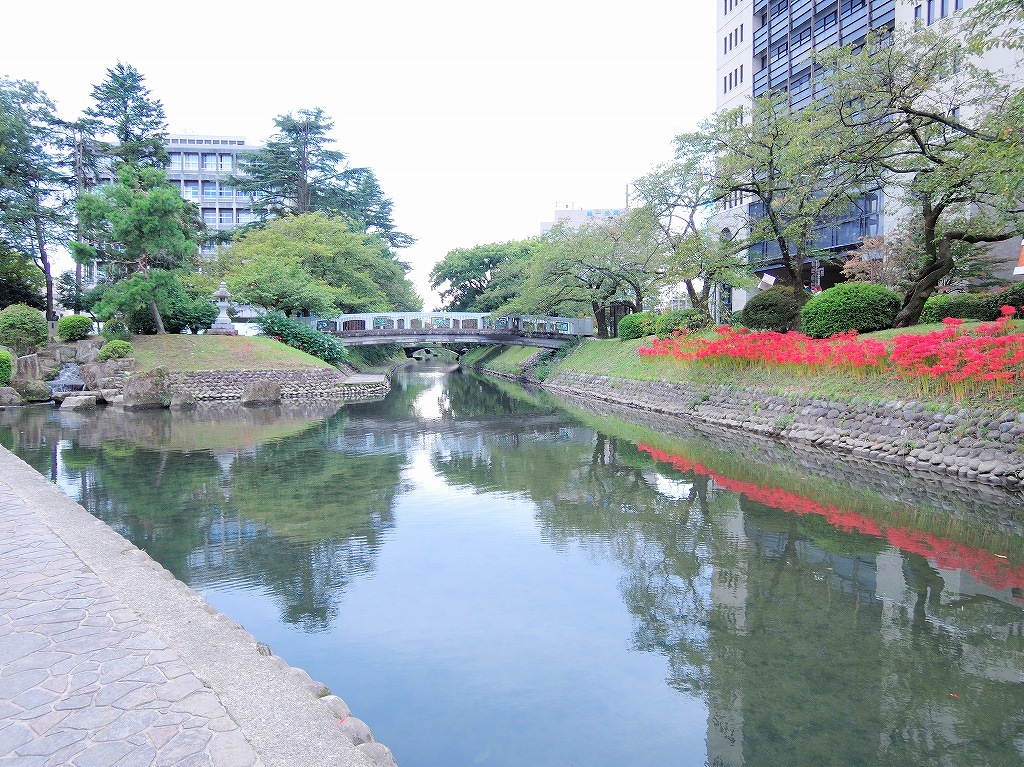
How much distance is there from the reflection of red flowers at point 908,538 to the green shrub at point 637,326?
1718cm

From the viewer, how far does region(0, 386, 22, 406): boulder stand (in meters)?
21.9

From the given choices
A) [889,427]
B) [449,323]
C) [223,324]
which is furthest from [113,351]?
[889,427]

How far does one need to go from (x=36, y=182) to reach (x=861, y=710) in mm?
38737

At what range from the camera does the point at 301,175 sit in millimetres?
41688

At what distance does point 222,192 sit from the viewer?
7038 centimetres

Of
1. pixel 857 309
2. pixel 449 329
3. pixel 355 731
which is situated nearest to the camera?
pixel 355 731

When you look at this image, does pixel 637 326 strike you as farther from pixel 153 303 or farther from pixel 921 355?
pixel 153 303

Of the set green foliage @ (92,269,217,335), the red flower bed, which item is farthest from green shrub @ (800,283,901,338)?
green foliage @ (92,269,217,335)

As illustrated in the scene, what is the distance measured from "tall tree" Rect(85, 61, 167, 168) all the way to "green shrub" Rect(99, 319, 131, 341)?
1056 centimetres

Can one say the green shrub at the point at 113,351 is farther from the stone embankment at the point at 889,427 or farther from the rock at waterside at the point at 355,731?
the rock at waterside at the point at 355,731

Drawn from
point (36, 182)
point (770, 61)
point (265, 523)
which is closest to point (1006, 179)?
point (265, 523)

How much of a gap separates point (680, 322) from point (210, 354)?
62.4ft

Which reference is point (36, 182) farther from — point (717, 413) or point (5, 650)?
point (5, 650)

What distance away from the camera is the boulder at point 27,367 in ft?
75.6
